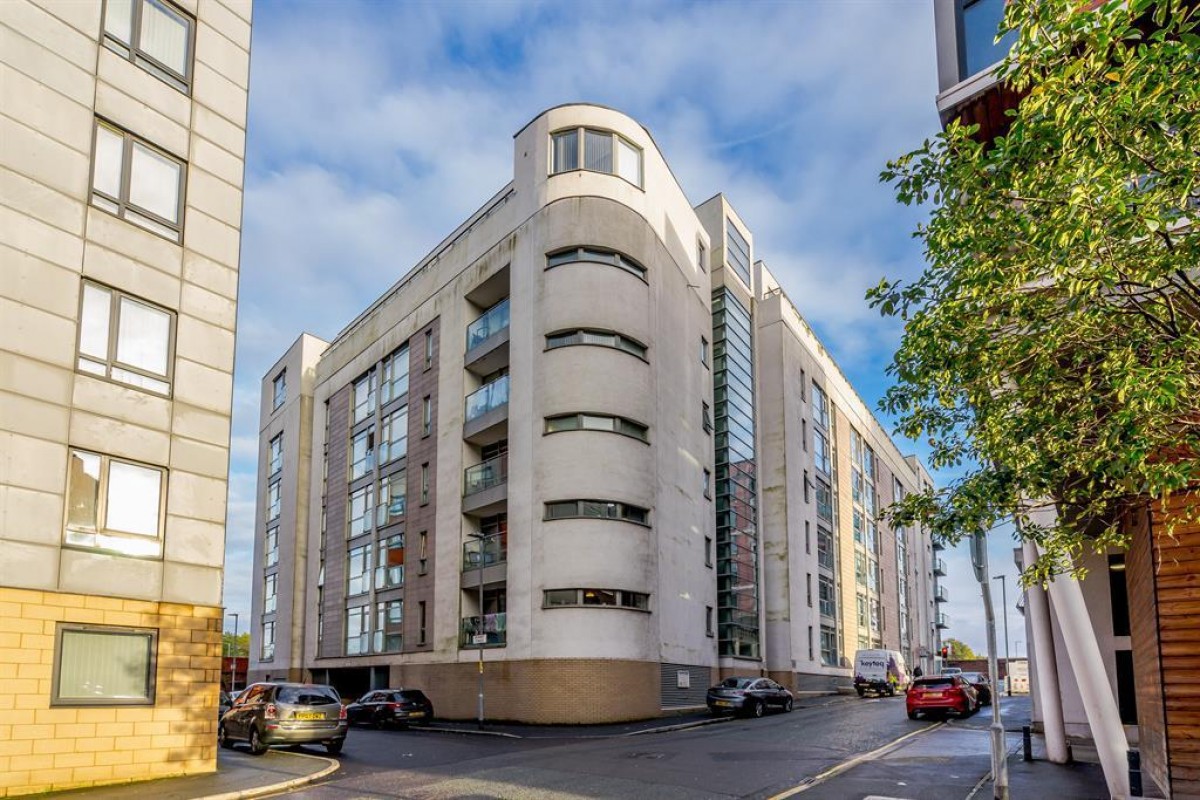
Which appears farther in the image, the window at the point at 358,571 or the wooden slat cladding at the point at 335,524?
the wooden slat cladding at the point at 335,524

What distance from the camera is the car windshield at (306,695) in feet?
65.3

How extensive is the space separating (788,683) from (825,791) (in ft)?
111

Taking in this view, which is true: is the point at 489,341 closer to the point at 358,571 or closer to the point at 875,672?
the point at 358,571

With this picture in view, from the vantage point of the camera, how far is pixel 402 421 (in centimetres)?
4294

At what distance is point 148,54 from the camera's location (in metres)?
17.3

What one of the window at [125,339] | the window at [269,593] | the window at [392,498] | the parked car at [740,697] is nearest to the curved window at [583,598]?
the parked car at [740,697]

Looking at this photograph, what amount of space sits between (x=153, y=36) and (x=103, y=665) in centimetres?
1098

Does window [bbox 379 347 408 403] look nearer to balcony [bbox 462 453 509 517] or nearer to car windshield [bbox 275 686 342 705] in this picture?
balcony [bbox 462 453 509 517]

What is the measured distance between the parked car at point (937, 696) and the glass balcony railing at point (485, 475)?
1534cm

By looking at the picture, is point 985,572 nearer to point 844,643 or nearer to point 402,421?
point 402,421

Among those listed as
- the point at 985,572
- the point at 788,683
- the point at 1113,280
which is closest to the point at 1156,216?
the point at 1113,280

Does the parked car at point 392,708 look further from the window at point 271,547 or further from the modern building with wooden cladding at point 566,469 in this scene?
the window at point 271,547

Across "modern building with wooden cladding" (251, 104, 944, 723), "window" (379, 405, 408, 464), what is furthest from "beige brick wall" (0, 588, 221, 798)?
"window" (379, 405, 408, 464)

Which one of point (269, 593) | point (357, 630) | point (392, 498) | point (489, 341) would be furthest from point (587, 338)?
point (269, 593)
